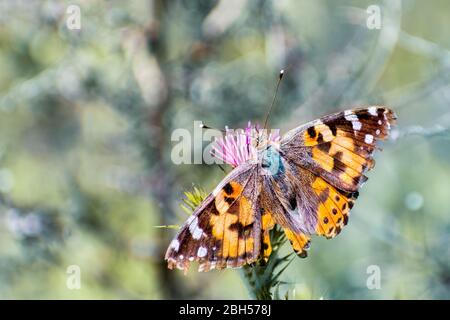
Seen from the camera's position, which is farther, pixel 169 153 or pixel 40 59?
pixel 40 59

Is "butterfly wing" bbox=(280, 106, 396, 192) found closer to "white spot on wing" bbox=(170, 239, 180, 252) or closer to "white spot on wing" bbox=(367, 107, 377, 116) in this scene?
"white spot on wing" bbox=(367, 107, 377, 116)

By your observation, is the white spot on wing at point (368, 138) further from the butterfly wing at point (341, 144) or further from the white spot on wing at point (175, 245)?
the white spot on wing at point (175, 245)

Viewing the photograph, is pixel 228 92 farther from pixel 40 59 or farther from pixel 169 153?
pixel 40 59

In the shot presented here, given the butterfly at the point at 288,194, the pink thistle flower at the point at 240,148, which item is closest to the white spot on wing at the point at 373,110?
the butterfly at the point at 288,194

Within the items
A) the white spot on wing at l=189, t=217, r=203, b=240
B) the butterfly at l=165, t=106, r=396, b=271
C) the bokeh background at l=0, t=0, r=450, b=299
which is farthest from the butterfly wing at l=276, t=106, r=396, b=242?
the bokeh background at l=0, t=0, r=450, b=299

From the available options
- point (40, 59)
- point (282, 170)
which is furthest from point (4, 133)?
point (282, 170)
